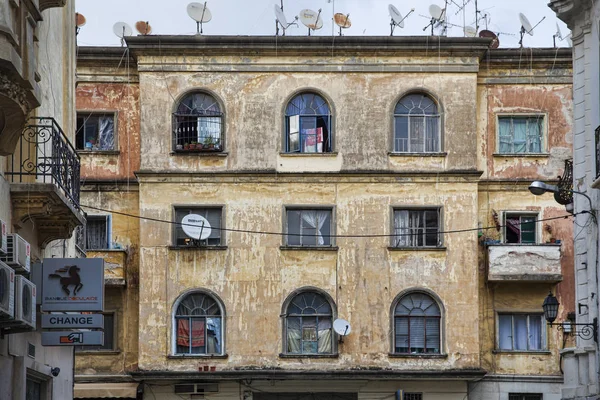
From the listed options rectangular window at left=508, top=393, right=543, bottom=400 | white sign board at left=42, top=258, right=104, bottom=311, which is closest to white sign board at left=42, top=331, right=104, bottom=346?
white sign board at left=42, top=258, right=104, bottom=311

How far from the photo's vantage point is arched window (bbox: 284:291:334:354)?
38094 millimetres

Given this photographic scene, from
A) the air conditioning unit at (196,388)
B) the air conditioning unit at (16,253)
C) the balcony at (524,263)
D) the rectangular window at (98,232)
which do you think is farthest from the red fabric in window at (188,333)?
the air conditioning unit at (16,253)

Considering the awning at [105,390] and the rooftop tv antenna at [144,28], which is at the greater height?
the rooftop tv antenna at [144,28]

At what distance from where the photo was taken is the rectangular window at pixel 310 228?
3859 cm

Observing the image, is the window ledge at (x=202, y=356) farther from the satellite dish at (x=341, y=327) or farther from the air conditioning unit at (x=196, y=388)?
the satellite dish at (x=341, y=327)

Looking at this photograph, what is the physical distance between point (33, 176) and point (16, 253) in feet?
9.53

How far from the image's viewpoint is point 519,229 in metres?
39.0

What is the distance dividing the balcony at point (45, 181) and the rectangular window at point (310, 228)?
54.1 feet

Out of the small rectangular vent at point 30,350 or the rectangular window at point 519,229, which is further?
the rectangular window at point 519,229

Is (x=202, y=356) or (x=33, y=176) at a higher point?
(x=33, y=176)

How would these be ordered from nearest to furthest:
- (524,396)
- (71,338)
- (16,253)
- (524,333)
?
(16,253)
(71,338)
(524,396)
(524,333)

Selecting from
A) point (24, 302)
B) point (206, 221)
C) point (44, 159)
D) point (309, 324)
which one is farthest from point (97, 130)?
point (24, 302)

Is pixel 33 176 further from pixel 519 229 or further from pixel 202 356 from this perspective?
pixel 519 229

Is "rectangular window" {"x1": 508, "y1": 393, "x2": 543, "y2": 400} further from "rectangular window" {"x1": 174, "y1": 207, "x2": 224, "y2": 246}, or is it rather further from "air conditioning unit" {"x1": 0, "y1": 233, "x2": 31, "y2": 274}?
"air conditioning unit" {"x1": 0, "y1": 233, "x2": 31, "y2": 274}
